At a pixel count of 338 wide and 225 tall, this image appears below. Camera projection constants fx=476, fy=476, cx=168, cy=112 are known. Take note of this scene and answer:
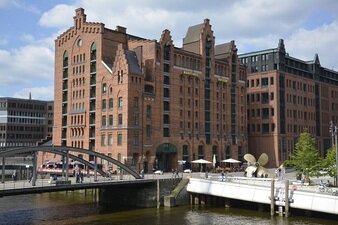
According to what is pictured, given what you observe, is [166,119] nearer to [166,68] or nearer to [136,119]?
[136,119]

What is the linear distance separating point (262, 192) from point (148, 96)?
114ft

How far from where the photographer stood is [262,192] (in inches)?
2080

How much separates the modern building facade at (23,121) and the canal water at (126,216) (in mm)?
91472

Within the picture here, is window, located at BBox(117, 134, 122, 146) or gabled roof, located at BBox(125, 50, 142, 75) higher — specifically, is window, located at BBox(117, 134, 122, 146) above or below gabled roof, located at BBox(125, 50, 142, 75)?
below

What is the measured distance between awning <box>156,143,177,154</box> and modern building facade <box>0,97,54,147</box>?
72667mm

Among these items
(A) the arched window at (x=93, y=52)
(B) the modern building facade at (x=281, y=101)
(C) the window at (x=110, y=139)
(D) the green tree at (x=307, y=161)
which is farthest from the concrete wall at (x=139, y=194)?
(B) the modern building facade at (x=281, y=101)

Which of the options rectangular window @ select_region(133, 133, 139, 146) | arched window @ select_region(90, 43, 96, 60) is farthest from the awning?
arched window @ select_region(90, 43, 96, 60)

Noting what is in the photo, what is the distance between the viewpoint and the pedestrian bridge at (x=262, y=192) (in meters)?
46.9

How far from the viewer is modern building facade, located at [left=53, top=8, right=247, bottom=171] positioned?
81125 mm

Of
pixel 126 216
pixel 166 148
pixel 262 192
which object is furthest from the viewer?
pixel 166 148

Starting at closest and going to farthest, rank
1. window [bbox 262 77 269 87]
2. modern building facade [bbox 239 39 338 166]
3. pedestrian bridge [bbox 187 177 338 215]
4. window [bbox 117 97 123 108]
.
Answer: pedestrian bridge [bbox 187 177 338 215] → window [bbox 117 97 123 108] → modern building facade [bbox 239 39 338 166] → window [bbox 262 77 269 87]

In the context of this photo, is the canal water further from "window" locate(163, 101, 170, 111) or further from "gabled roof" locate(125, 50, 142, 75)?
"window" locate(163, 101, 170, 111)

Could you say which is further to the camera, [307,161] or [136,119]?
[136,119]

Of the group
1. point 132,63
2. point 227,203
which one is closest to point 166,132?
point 132,63
